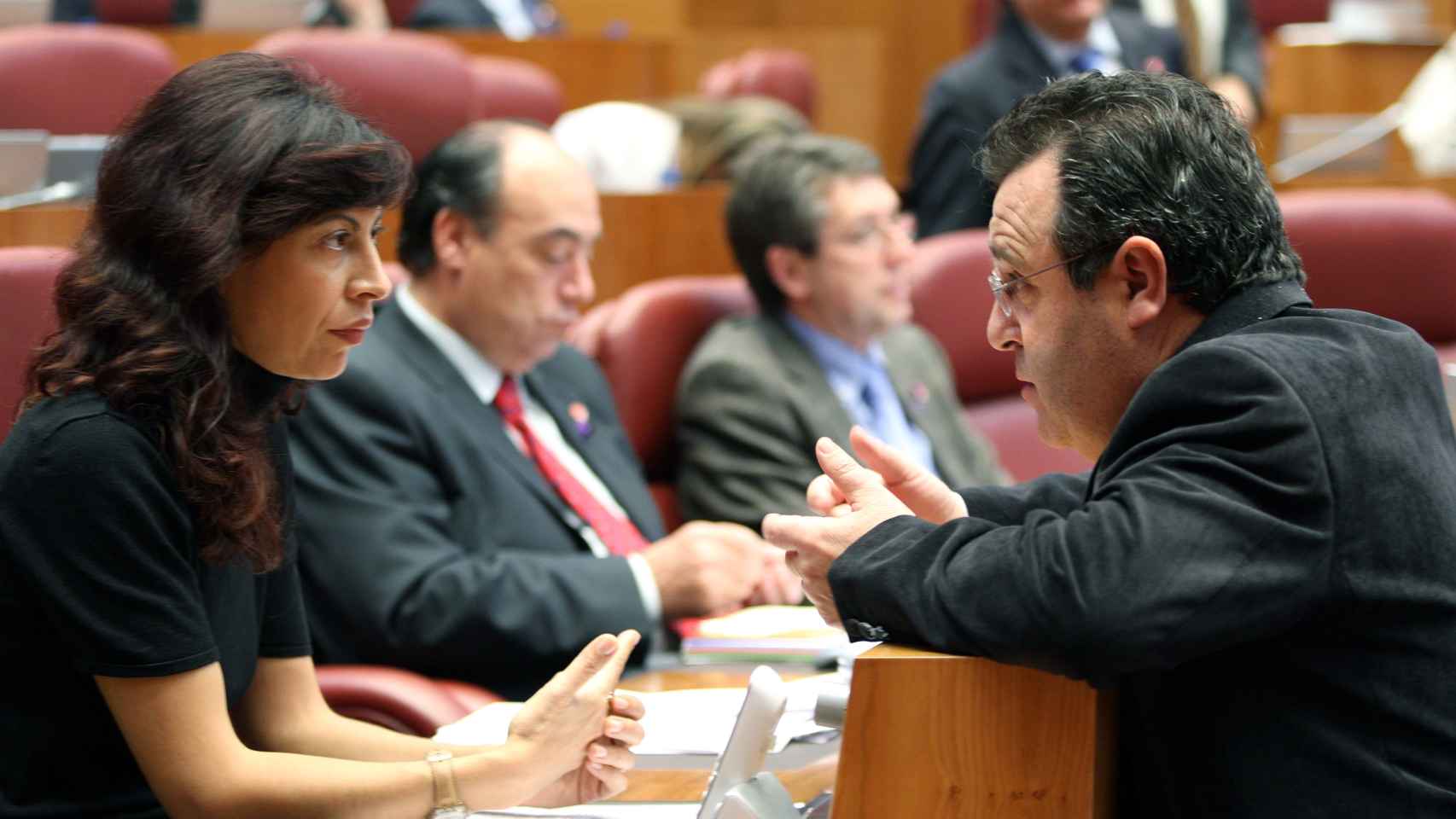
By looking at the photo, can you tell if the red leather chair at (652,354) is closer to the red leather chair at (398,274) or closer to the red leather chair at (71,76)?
the red leather chair at (398,274)

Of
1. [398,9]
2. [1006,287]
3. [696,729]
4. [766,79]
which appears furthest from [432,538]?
[766,79]

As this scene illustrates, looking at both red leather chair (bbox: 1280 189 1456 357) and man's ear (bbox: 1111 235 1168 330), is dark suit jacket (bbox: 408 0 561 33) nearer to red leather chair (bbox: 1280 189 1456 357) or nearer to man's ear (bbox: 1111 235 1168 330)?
red leather chair (bbox: 1280 189 1456 357)

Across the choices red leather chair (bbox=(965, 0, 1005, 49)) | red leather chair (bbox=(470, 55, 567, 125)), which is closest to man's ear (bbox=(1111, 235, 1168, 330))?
red leather chair (bbox=(470, 55, 567, 125))

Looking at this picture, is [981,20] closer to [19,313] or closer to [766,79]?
[766,79]

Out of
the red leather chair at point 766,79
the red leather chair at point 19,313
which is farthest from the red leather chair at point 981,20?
the red leather chair at point 19,313

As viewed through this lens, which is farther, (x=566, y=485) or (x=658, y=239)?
(x=658, y=239)

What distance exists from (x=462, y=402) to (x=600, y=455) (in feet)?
0.93

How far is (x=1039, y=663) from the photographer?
1.19m

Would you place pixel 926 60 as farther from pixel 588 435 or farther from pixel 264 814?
pixel 264 814

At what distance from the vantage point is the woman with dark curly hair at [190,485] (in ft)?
4.48

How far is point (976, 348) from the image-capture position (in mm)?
3336

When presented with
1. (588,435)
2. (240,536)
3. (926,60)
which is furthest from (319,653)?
(926,60)

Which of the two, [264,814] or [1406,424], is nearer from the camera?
[1406,424]

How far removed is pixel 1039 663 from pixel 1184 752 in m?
0.17
